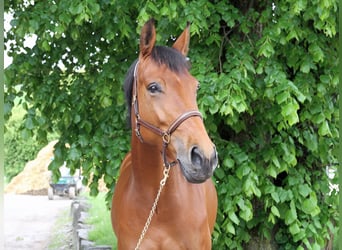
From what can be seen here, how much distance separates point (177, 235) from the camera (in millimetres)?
2732

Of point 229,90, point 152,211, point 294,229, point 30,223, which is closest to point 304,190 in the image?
point 294,229

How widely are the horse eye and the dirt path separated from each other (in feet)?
21.2

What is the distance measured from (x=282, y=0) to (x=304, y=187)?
5.46 ft

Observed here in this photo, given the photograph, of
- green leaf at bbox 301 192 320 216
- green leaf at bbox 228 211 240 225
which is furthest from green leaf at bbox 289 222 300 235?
green leaf at bbox 228 211 240 225

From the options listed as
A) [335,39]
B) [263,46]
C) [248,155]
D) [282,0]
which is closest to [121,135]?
[248,155]

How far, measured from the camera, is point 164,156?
2459 millimetres

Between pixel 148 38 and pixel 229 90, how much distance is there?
53.4 inches

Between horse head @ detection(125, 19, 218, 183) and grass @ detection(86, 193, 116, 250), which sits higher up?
horse head @ detection(125, 19, 218, 183)

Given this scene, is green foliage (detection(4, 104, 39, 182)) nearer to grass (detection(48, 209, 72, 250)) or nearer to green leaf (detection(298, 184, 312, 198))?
grass (detection(48, 209, 72, 250))

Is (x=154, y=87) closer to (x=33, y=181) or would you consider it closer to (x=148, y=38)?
(x=148, y=38)

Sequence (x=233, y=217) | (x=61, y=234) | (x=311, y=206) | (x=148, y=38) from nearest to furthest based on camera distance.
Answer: (x=148, y=38) < (x=233, y=217) < (x=311, y=206) < (x=61, y=234)

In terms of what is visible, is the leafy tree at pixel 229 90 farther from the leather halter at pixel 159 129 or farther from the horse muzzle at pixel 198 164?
the horse muzzle at pixel 198 164

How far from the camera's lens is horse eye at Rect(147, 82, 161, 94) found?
242 centimetres

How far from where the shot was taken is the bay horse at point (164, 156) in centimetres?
228
